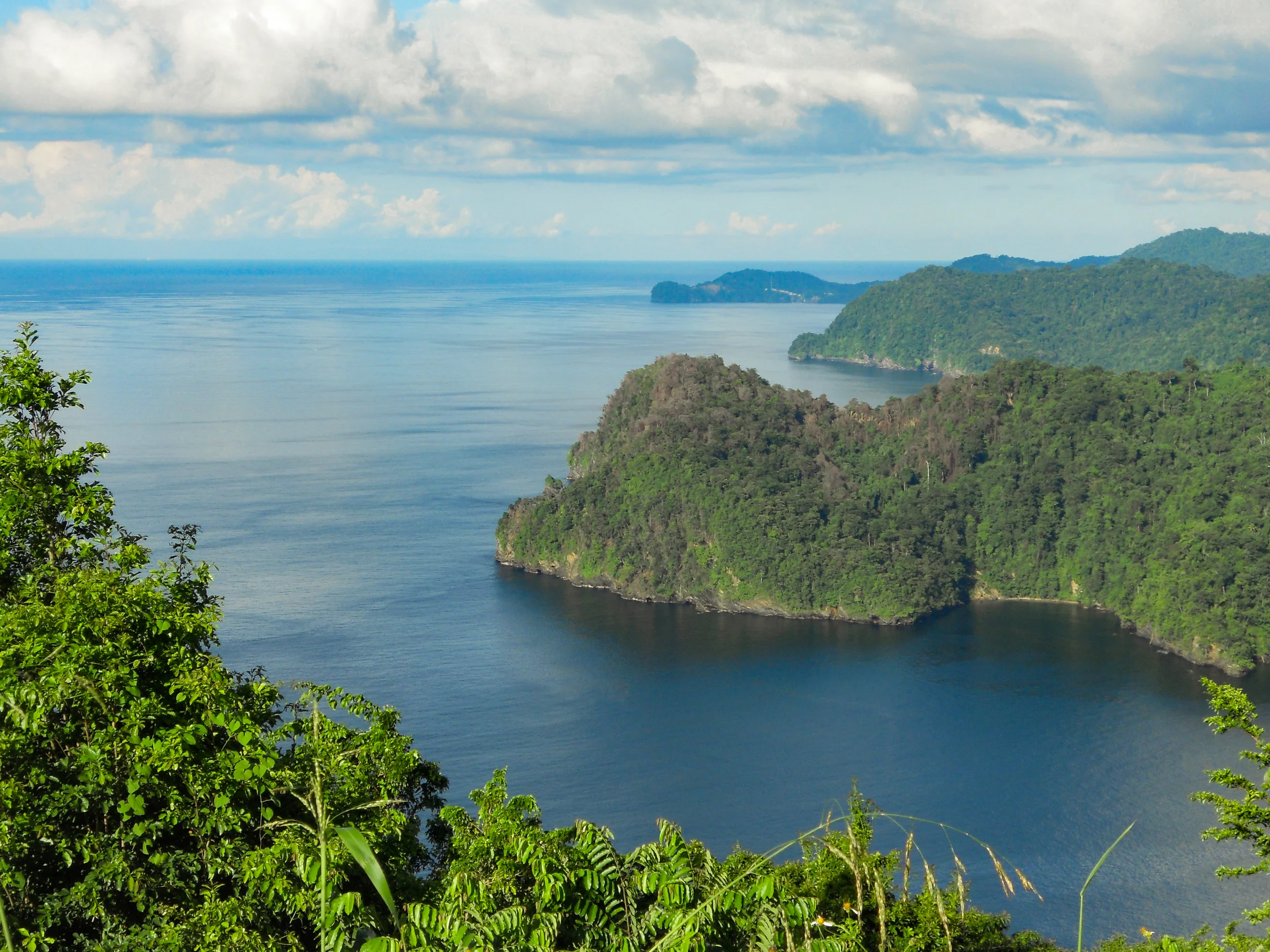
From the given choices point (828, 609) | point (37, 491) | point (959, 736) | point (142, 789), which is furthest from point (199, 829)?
point (828, 609)

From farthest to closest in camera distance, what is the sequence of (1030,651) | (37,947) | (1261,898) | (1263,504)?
(1263,504) → (1030,651) → (1261,898) → (37,947)

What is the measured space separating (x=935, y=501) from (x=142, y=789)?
8883 cm

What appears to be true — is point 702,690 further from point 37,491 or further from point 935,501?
point 37,491

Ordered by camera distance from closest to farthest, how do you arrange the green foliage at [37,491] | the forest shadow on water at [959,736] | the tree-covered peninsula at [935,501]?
1. the green foliage at [37,491]
2. the forest shadow on water at [959,736]
3. the tree-covered peninsula at [935,501]

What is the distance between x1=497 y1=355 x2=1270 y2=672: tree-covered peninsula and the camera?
83.4 meters

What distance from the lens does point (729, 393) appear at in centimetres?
10319

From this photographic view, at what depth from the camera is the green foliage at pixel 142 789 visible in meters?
12.0

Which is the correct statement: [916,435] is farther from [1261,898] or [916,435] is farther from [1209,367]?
[1209,367]

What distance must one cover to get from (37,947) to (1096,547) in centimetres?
8833

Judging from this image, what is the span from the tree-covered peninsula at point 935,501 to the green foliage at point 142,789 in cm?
7034

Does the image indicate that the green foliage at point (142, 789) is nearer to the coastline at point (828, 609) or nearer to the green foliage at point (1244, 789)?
the green foliage at point (1244, 789)

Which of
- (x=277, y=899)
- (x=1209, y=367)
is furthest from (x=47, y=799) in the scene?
(x=1209, y=367)

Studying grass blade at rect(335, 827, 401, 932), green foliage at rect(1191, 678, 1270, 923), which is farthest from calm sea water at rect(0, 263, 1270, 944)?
grass blade at rect(335, 827, 401, 932)

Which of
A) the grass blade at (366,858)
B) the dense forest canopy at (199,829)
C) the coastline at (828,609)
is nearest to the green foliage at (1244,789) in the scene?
the dense forest canopy at (199,829)
